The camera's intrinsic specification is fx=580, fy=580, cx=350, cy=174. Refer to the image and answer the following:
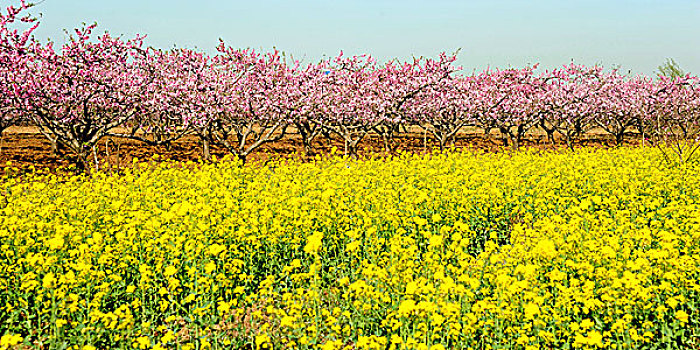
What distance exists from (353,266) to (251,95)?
12.9m

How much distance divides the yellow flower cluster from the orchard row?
448 cm

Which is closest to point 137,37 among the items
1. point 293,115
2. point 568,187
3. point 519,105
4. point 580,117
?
point 293,115

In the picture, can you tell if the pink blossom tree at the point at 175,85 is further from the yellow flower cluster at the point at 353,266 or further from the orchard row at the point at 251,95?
the yellow flower cluster at the point at 353,266

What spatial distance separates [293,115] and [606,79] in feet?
70.0

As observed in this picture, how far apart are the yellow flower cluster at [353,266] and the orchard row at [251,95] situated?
448 cm

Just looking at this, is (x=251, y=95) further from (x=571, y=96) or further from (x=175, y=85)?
(x=571, y=96)

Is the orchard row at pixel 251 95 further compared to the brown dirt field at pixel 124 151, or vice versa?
the brown dirt field at pixel 124 151

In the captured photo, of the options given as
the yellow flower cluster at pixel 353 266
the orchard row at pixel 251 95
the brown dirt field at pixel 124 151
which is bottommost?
the yellow flower cluster at pixel 353 266

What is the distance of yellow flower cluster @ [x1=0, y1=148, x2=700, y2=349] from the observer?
5070mm

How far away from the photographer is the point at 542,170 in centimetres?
1322

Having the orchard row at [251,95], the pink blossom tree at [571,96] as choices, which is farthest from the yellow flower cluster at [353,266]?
the pink blossom tree at [571,96]

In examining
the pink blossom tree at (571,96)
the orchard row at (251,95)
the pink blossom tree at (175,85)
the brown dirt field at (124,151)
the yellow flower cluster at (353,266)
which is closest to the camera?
the yellow flower cluster at (353,266)

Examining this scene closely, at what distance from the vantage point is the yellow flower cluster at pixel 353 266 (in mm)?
5070

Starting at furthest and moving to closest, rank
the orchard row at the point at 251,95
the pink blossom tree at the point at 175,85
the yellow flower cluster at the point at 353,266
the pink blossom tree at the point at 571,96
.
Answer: the pink blossom tree at the point at 571,96 → the pink blossom tree at the point at 175,85 → the orchard row at the point at 251,95 → the yellow flower cluster at the point at 353,266
